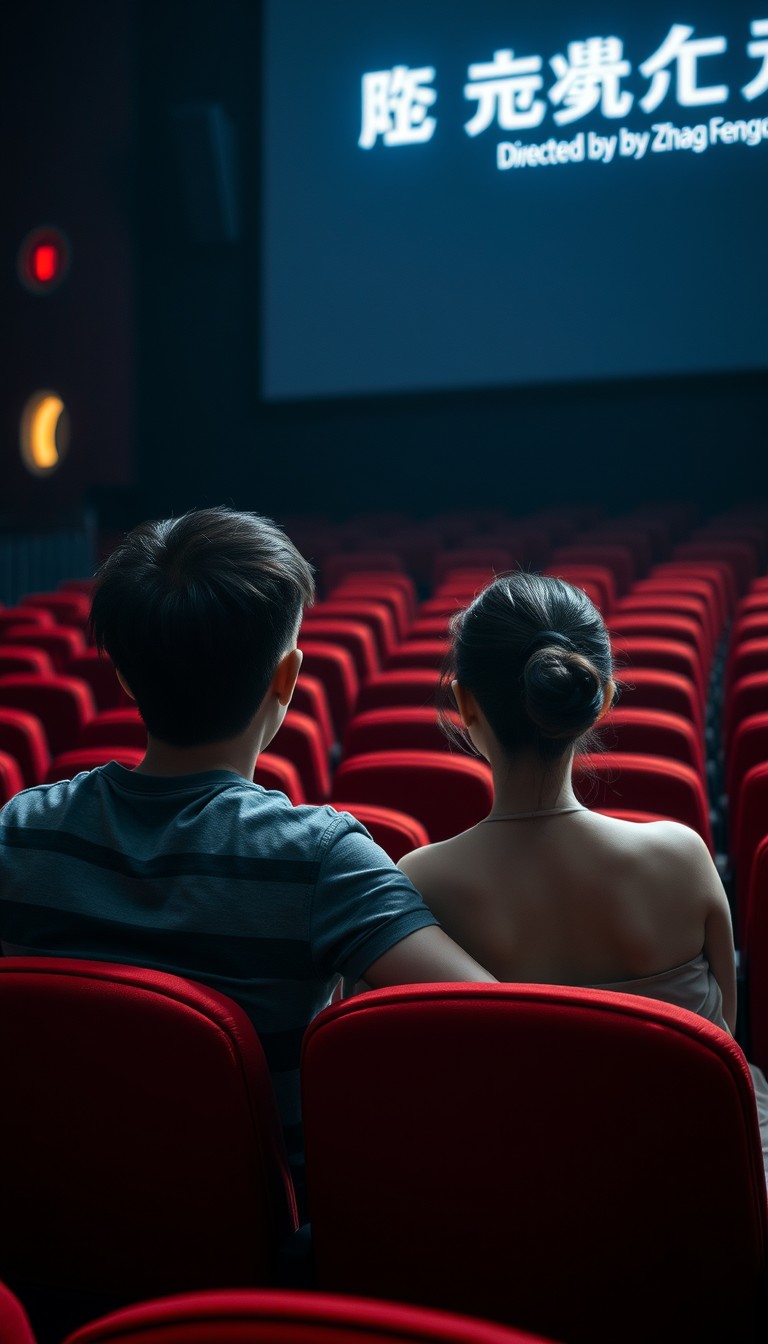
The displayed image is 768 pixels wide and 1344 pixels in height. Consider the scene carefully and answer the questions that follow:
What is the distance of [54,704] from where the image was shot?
9.92ft

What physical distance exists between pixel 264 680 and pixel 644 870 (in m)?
0.43

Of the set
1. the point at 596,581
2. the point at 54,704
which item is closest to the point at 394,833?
the point at 54,704

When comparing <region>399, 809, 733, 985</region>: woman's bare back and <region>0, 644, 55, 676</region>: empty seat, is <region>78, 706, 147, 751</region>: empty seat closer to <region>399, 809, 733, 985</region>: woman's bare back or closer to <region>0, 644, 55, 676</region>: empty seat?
<region>0, 644, 55, 676</region>: empty seat

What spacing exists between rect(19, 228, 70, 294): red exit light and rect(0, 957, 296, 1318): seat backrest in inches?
342

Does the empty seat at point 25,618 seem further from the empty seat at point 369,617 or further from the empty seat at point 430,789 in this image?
the empty seat at point 430,789

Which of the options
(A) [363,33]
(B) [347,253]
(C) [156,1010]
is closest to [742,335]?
(B) [347,253]

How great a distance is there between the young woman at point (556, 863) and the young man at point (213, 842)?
0.51 ft

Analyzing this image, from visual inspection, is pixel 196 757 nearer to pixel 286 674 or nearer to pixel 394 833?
pixel 286 674

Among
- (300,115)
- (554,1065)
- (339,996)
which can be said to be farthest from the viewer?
(300,115)

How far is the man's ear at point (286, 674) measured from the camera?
1212 mm

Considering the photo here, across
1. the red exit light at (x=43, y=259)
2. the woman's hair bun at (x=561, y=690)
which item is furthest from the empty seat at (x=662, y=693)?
the red exit light at (x=43, y=259)

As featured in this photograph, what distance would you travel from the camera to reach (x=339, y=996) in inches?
60.6

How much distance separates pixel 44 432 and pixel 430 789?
7.54m

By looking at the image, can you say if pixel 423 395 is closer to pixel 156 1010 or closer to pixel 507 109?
pixel 507 109
